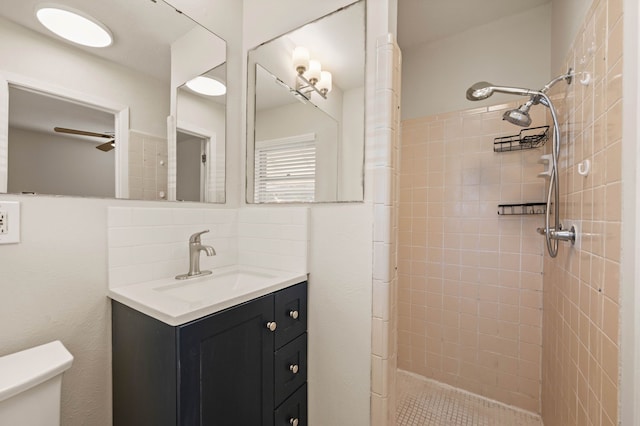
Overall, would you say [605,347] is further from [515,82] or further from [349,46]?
[515,82]

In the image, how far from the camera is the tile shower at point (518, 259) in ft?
2.62

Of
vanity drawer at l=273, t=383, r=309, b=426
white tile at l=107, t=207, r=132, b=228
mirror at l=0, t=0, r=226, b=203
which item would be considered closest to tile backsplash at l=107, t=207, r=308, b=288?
white tile at l=107, t=207, r=132, b=228

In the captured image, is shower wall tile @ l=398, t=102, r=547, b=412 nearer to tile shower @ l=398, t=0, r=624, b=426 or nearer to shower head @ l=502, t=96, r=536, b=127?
tile shower @ l=398, t=0, r=624, b=426

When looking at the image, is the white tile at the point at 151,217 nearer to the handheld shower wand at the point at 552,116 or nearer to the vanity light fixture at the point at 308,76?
the vanity light fixture at the point at 308,76

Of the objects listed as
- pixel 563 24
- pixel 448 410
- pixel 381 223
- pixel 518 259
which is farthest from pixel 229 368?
pixel 563 24

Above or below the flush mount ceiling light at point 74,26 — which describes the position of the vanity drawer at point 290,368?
below

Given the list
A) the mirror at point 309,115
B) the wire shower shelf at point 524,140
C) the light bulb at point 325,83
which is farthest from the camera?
the wire shower shelf at point 524,140

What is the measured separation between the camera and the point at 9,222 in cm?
79

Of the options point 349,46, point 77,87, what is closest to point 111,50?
point 77,87

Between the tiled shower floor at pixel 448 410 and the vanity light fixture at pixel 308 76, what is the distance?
1.95 metres

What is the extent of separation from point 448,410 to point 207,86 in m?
2.39

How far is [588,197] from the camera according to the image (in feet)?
3.02

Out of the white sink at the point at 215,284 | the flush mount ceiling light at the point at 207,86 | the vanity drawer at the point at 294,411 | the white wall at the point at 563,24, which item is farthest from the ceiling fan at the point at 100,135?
the white wall at the point at 563,24

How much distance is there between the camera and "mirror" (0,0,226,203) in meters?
0.82
